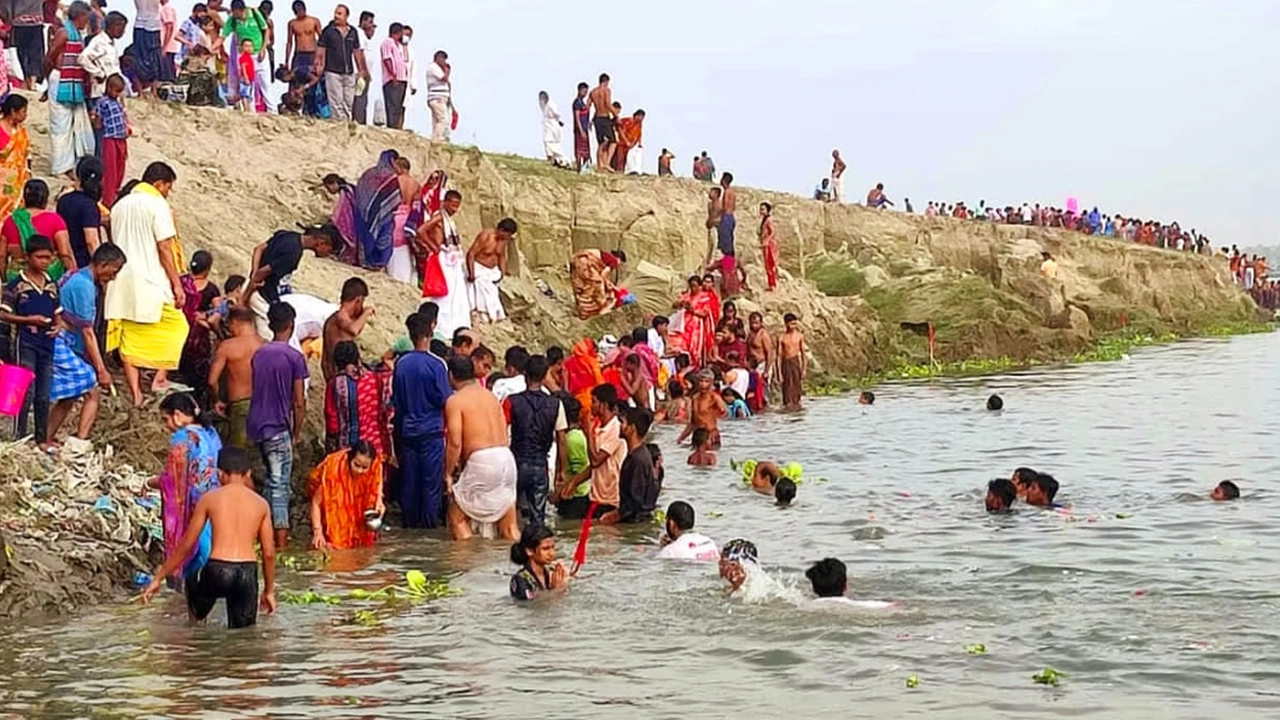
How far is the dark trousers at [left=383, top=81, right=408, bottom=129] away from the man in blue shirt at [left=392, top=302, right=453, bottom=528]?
40.7ft

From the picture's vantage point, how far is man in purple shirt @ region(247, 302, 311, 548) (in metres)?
11.5

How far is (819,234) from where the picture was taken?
3788cm

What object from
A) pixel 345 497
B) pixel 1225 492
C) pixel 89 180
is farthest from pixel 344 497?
pixel 1225 492

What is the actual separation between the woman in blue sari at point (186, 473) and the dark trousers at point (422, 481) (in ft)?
9.14

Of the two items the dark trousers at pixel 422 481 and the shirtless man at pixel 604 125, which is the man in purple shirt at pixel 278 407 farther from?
the shirtless man at pixel 604 125

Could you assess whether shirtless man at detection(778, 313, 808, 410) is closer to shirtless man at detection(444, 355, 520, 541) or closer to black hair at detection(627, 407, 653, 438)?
black hair at detection(627, 407, 653, 438)

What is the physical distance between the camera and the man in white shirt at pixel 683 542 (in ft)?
38.6

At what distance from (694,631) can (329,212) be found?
41.4ft

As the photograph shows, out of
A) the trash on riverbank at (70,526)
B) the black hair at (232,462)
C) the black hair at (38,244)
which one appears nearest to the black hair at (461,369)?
the trash on riverbank at (70,526)

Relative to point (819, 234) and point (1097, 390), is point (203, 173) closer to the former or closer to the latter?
point (1097, 390)

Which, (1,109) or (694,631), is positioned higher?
(1,109)

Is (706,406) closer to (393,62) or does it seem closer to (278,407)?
(278,407)

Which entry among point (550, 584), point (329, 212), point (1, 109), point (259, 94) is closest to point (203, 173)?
point (329, 212)

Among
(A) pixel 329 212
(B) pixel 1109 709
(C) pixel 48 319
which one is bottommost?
(B) pixel 1109 709
